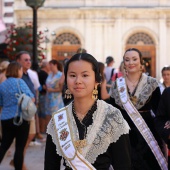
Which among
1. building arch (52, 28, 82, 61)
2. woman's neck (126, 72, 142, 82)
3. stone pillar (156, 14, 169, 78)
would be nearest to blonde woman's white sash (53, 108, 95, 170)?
woman's neck (126, 72, 142, 82)

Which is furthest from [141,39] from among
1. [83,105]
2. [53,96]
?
[83,105]

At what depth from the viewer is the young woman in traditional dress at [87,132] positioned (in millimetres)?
2934

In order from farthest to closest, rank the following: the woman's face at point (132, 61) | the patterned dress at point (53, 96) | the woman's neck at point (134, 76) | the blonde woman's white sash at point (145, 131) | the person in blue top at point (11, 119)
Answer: the patterned dress at point (53, 96) < the person in blue top at point (11, 119) < the woman's neck at point (134, 76) < the woman's face at point (132, 61) < the blonde woman's white sash at point (145, 131)

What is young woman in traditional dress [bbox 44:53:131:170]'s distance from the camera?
293 centimetres

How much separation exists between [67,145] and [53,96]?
758 centimetres

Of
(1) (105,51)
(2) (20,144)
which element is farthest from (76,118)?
(1) (105,51)

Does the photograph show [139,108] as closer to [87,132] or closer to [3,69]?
[87,132]

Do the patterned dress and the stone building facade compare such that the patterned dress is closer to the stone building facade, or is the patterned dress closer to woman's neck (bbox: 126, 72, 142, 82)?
woman's neck (bbox: 126, 72, 142, 82)

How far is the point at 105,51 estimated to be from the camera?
92.6ft

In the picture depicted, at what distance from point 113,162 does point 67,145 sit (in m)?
0.32

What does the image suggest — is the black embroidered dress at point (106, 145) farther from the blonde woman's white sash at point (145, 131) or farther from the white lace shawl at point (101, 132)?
the blonde woman's white sash at point (145, 131)

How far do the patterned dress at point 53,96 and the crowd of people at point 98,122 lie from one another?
3332mm

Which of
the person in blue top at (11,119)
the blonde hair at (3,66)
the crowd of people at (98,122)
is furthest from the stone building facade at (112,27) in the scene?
the person in blue top at (11,119)

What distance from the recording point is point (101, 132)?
296 centimetres
